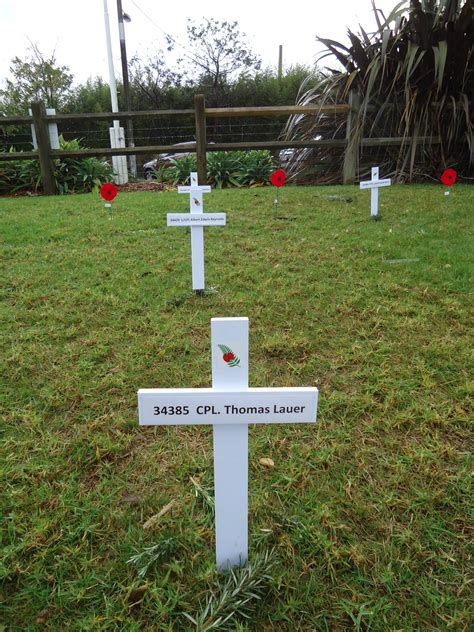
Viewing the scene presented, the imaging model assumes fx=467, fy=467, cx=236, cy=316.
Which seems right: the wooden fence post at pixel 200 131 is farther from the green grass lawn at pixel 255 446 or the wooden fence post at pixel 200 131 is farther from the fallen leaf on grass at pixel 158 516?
the fallen leaf on grass at pixel 158 516

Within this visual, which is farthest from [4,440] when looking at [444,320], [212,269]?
[444,320]

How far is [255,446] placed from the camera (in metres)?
2.00

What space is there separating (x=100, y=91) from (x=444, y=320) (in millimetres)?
26004

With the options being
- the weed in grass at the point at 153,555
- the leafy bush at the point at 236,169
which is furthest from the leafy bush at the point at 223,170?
the weed in grass at the point at 153,555

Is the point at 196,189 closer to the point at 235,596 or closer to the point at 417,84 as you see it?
the point at 235,596

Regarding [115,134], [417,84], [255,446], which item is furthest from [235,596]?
[115,134]

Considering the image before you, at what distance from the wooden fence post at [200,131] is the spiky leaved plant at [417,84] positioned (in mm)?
2128

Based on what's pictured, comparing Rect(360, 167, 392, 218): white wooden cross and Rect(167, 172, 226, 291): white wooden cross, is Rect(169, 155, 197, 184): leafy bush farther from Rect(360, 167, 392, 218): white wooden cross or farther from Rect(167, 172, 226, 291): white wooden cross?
Rect(167, 172, 226, 291): white wooden cross

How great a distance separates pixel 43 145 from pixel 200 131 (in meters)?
2.68

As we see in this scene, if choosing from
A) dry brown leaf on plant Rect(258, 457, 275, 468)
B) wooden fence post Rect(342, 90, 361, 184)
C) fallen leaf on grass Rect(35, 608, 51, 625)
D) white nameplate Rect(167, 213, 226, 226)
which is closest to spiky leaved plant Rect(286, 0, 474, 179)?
wooden fence post Rect(342, 90, 361, 184)

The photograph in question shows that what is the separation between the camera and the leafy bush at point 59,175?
839 centimetres

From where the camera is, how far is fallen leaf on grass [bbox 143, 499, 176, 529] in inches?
64.0

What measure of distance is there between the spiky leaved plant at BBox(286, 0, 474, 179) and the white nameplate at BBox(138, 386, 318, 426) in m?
7.03

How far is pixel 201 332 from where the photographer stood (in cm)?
290
